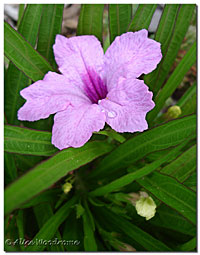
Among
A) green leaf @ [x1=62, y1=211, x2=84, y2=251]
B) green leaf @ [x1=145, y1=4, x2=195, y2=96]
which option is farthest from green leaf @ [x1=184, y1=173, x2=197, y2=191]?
green leaf @ [x1=62, y1=211, x2=84, y2=251]

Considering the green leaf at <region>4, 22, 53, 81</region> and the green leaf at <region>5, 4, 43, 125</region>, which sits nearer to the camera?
the green leaf at <region>4, 22, 53, 81</region>

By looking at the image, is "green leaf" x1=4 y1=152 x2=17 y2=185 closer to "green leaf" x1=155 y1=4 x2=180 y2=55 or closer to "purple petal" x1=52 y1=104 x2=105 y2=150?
"purple petal" x1=52 y1=104 x2=105 y2=150

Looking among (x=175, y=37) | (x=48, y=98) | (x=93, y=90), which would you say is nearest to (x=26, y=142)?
(x=48, y=98)

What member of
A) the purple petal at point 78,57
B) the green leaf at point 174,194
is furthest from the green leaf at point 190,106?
the purple petal at point 78,57

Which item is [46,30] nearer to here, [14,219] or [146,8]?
[146,8]

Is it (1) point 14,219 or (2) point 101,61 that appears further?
(1) point 14,219

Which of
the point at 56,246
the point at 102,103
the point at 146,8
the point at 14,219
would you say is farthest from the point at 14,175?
the point at 146,8

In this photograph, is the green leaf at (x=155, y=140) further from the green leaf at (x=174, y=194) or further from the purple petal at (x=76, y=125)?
the purple petal at (x=76, y=125)
